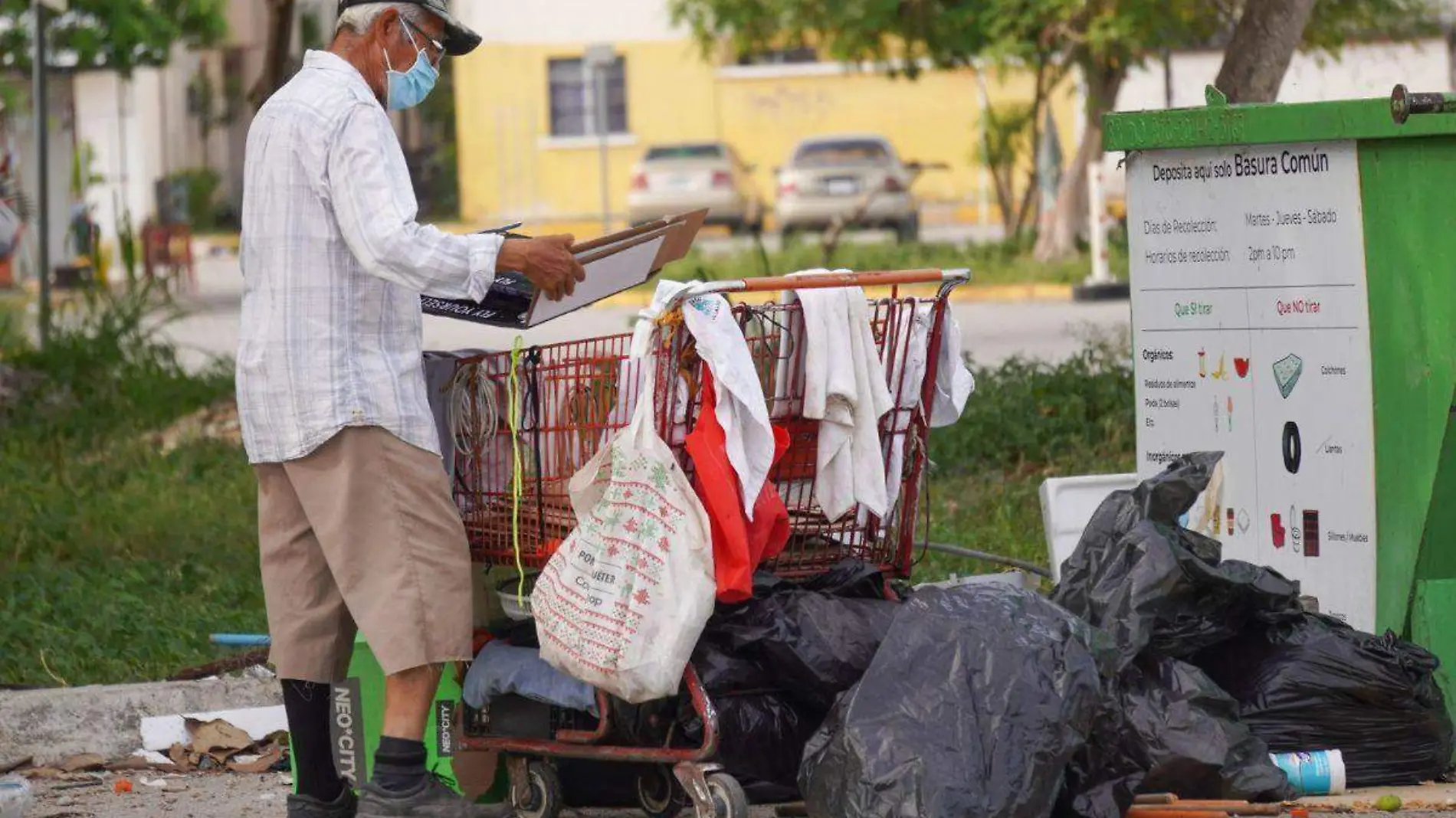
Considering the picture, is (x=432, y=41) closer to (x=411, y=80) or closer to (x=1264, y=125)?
(x=411, y=80)

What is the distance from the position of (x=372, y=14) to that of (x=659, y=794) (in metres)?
1.82

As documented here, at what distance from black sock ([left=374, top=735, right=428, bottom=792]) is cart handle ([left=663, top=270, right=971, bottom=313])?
1.06m

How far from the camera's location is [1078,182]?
22.6m

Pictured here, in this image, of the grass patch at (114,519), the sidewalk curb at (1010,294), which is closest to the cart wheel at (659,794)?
the grass patch at (114,519)

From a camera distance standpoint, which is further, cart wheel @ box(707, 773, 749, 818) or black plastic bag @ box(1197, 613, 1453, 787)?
black plastic bag @ box(1197, 613, 1453, 787)

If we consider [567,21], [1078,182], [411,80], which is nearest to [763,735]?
[411,80]

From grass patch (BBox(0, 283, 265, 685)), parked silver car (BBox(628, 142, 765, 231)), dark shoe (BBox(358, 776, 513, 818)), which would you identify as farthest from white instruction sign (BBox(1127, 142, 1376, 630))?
parked silver car (BBox(628, 142, 765, 231))

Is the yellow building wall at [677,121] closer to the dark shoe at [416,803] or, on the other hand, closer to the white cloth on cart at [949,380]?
the white cloth on cart at [949,380]

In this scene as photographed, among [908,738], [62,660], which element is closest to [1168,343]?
[908,738]

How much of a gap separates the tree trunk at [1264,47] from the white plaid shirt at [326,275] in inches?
207

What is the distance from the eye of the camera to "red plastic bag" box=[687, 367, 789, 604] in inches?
172

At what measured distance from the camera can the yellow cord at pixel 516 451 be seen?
471 centimetres

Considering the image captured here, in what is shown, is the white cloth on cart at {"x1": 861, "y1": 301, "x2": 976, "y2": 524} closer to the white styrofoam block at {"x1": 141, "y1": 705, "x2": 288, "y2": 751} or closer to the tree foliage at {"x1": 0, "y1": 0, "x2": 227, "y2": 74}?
the white styrofoam block at {"x1": 141, "y1": 705, "x2": 288, "y2": 751}

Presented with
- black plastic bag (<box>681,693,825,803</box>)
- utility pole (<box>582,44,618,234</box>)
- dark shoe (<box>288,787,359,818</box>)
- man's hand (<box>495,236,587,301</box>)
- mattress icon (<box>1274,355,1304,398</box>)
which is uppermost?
utility pole (<box>582,44,618,234</box>)
